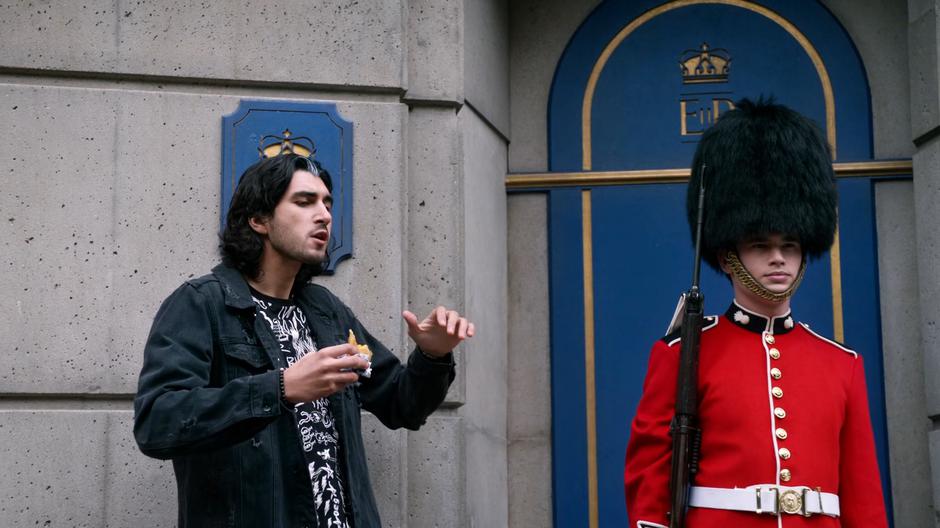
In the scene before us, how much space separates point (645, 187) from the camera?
235 inches

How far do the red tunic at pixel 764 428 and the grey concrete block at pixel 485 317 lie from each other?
114 cm

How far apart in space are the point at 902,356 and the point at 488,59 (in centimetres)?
201

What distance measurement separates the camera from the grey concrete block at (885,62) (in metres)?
5.85

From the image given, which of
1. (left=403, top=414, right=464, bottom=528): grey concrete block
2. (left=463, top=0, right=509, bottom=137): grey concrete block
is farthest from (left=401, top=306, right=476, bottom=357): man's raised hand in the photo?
(left=463, top=0, right=509, bottom=137): grey concrete block

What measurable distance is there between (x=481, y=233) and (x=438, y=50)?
29.2 inches

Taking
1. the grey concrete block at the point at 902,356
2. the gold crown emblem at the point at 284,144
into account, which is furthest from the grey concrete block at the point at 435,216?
the grey concrete block at the point at 902,356

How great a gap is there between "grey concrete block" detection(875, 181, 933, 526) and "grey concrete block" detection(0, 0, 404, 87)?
2.09 meters

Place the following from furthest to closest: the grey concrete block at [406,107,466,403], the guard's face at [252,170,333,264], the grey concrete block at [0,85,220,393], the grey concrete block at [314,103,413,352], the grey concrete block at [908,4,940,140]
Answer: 1. the grey concrete block at [908,4,940,140]
2. the grey concrete block at [406,107,466,403]
3. the grey concrete block at [314,103,413,352]
4. the grey concrete block at [0,85,220,393]
5. the guard's face at [252,170,333,264]

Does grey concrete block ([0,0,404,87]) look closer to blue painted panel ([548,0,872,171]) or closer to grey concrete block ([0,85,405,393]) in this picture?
grey concrete block ([0,85,405,393])

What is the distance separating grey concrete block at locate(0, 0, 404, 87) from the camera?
16.7ft

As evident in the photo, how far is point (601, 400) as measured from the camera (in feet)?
19.2

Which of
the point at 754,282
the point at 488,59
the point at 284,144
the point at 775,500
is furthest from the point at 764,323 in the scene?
the point at 488,59

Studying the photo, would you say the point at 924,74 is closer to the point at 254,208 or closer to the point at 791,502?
the point at 791,502

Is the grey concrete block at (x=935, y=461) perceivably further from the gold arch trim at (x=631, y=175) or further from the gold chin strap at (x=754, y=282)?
the gold chin strap at (x=754, y=282)
